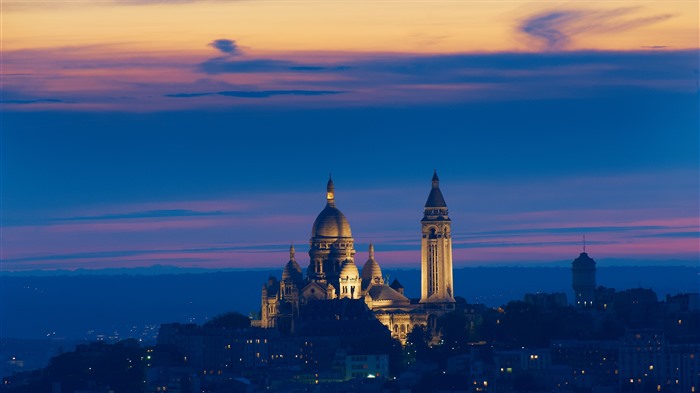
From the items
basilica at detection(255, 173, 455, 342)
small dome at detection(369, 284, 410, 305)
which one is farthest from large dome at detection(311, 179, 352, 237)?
small dome at detection(369, 284, 410, 305)

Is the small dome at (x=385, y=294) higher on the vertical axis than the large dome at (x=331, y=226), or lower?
lower

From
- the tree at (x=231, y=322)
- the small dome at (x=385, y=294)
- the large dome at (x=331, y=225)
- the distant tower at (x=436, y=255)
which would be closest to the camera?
the tree at (x=231, y=322)

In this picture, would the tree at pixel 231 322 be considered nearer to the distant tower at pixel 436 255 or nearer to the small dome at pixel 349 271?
the small dome at pixel 349 271

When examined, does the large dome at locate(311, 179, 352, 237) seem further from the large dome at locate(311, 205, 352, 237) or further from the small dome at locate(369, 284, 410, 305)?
the small dome at locate(369, 284, 410, 305)

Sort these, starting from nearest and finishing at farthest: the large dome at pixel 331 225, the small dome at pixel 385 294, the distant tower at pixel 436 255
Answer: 1. the distant tower at pixel 436 255
2. the small dome at pixel 385 294
3. the large dome at pixel 331 225

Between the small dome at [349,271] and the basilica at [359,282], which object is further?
the small dome at [349,271]

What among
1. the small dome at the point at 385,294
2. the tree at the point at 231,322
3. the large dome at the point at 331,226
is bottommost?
the tree at the point at 231,322

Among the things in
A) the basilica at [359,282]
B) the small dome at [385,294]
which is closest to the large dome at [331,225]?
the basilica at [359,282]

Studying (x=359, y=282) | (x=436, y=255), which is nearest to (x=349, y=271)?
(x=359, y=282)

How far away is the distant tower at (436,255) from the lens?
184m

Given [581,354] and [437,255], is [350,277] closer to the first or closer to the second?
[437,255]

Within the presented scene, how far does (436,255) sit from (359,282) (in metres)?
7.89

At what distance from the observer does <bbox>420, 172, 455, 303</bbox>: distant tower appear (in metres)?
184

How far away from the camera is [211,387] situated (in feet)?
522
